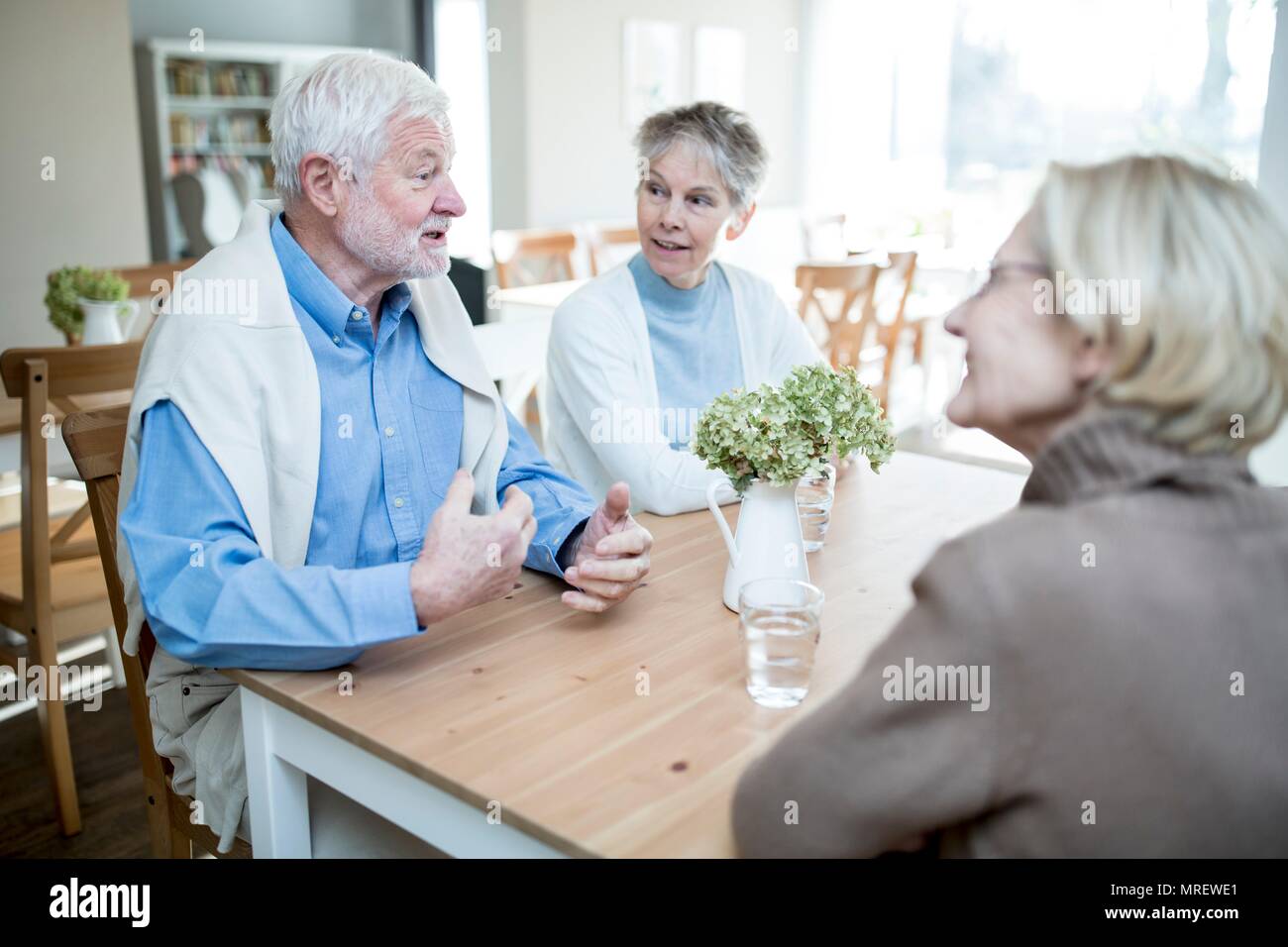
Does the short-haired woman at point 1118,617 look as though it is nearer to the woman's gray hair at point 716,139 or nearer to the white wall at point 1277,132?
A: the woman's gray hair at point 716,139

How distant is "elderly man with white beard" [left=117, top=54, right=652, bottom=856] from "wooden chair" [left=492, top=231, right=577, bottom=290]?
117 inches

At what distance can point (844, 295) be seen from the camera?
4242mm

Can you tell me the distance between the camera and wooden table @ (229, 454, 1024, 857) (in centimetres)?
98

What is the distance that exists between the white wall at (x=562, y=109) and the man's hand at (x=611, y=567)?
4577 millimetres

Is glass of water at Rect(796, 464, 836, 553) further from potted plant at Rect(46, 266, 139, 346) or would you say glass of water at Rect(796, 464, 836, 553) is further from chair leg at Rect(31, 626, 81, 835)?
potted plant at Rect(46, 266, 139, 346)

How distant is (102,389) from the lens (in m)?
2.40

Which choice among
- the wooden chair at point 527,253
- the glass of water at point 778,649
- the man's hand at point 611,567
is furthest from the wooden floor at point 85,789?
the wooden chair at point 527,253

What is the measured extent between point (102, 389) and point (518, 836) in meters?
1.83

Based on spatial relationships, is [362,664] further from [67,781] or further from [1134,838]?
[67,781]

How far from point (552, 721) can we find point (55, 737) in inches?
66.6

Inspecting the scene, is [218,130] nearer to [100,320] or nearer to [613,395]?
[100,320]

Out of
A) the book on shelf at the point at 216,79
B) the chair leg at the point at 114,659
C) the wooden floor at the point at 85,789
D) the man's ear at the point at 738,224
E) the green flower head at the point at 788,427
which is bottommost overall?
the wooden floor at the point at 85,789

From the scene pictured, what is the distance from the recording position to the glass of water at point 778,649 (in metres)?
1.15
